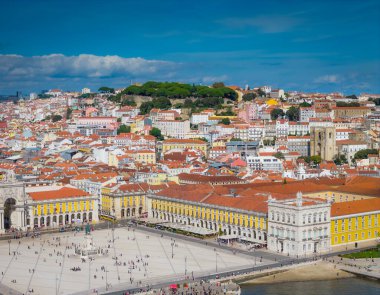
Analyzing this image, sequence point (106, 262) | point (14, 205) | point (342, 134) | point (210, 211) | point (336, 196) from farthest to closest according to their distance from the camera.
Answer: point (342, 134) < point (336, 196) < point (14, 205) < point (210, 211) < point (106, 262)

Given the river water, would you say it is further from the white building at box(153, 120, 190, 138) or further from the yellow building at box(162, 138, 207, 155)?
the white building at box(153, 120, 190, 138)

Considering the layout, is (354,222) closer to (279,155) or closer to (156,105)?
(279,155)

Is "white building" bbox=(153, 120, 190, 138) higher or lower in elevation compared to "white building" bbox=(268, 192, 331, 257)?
higher

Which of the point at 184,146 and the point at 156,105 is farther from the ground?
the point at 156,105

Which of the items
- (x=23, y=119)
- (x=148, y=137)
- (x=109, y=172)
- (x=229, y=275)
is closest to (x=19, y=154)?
(x=148, y=137)

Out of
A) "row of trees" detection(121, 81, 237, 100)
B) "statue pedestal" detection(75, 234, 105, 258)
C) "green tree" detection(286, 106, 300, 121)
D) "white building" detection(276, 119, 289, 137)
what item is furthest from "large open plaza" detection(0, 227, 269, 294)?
"row of trees" detection(121, 81, 237, 100)


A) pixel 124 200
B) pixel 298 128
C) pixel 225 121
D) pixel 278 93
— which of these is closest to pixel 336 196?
pixel 124 200
